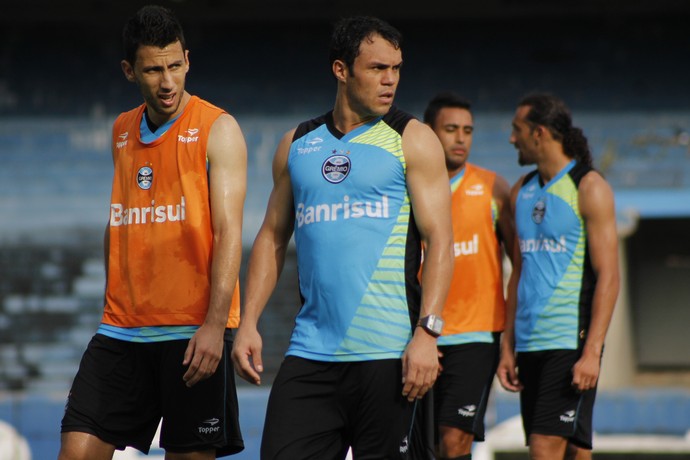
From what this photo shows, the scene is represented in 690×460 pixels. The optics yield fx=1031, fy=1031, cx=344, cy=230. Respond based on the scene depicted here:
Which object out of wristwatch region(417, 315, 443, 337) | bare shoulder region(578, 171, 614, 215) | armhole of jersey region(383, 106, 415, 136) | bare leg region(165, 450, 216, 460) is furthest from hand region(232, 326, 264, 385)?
bare shoulder region(578, 171, 614, 215)

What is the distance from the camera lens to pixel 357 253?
391cm

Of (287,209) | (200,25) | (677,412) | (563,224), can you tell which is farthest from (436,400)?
(200,25)

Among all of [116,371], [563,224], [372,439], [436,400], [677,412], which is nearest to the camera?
[372,439]

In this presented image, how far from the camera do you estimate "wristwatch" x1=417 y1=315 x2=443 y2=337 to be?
3.78 metres

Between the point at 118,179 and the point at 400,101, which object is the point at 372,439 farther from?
the point at 400,101

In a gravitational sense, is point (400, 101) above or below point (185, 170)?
above

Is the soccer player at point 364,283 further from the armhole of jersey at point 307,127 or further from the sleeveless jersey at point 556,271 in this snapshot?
the sleeveless jersey at point 556,271

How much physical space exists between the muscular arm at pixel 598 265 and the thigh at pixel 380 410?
1.84 m

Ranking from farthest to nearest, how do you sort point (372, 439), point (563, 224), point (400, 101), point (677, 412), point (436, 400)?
point (400, 101)
point (677, 412)
point (436, 400)
point (563, 224)
point (372, 439)

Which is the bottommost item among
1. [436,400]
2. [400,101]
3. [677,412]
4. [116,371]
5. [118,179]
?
[677,412]

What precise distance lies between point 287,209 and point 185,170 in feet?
1.47

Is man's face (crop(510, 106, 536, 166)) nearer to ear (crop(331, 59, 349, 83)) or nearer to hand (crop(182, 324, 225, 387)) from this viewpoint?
ear (crop(331, 59, 349, 83))

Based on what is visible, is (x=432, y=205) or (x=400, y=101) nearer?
(x=432, y=205)

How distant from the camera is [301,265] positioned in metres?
4.06
